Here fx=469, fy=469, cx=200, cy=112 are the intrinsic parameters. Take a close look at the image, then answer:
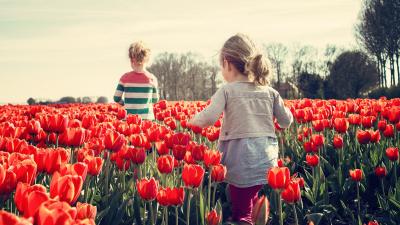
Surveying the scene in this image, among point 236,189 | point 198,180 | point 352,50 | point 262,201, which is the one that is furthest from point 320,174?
point 352,50

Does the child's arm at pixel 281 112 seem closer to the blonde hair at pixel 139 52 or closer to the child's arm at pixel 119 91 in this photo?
the blonde hair at pixel 139 52

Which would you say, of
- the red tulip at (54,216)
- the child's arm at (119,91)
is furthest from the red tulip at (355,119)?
the red tulip at (54,216)

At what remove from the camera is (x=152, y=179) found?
2625 mm

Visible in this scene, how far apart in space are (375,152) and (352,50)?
1364 inches

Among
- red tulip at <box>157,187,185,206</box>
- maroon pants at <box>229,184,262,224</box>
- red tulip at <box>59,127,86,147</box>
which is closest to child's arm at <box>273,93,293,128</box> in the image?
maroon pants at <box>229,184,262,224</box>

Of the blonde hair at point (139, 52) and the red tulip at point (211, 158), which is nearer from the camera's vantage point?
the red tulip at point (211, 158)

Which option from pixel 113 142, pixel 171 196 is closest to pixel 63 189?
pixel 171 196

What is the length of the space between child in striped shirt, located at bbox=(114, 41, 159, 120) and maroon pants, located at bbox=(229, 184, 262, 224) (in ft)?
11.3

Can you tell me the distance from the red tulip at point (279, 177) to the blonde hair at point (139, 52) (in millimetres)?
4529

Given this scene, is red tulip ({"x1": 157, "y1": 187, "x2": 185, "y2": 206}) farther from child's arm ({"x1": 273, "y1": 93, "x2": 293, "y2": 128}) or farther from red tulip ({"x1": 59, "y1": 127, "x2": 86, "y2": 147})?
child's arm ({"x1": 273, "y1": 93, "x2": 293, "y2": 128})

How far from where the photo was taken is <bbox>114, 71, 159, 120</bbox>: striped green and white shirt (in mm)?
7109

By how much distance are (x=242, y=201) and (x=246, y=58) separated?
4.14 feet

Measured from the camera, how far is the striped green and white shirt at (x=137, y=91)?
7109mm

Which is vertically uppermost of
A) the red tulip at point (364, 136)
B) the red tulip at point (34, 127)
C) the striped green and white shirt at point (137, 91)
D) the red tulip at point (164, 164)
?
the striped green and white shirt at point (137, 91)
